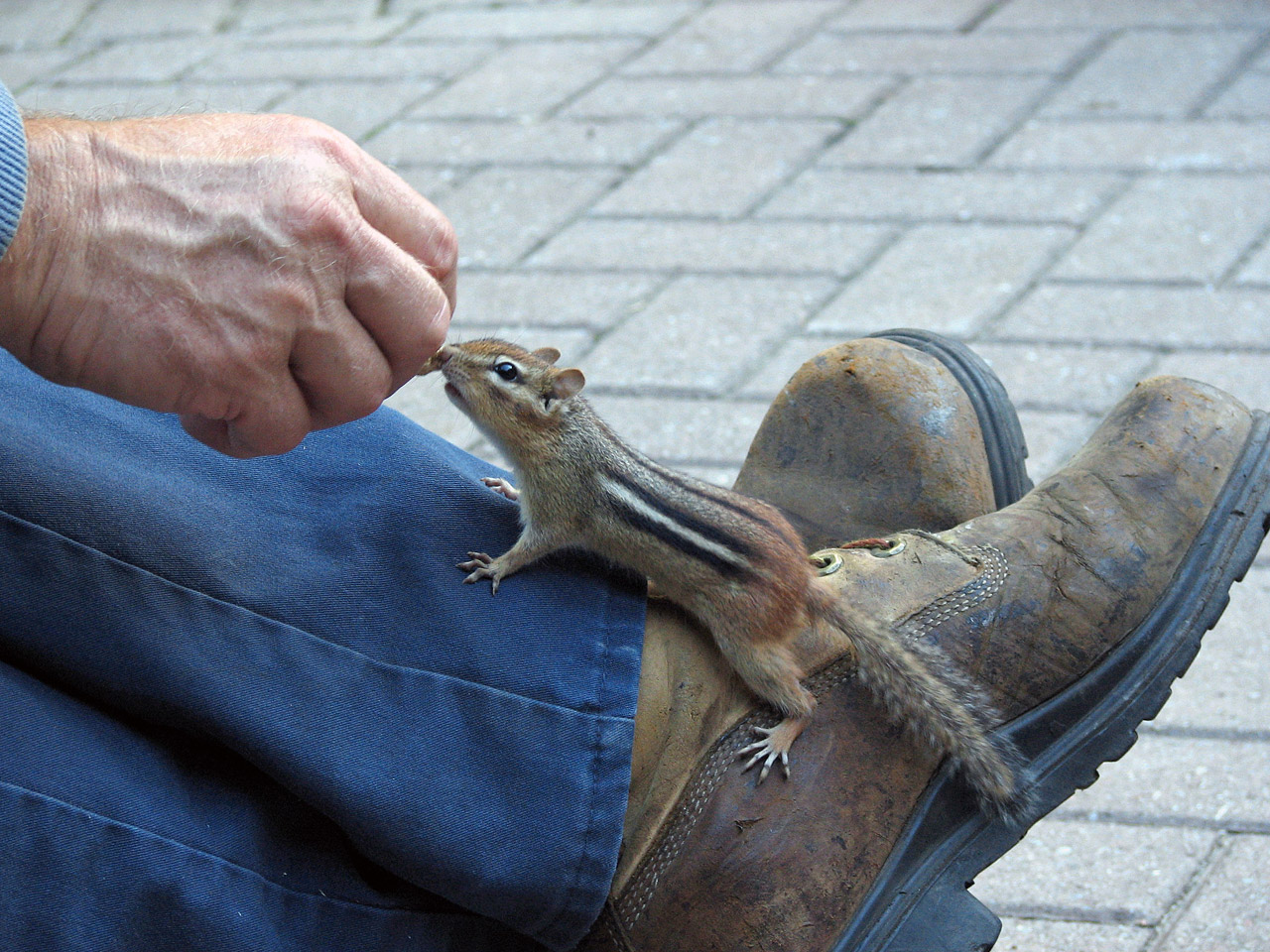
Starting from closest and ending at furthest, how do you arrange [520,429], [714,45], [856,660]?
[856,660], [520,429], [714,45]

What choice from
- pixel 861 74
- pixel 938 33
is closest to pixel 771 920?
pixel 861 74

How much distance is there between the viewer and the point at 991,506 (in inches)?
94.4

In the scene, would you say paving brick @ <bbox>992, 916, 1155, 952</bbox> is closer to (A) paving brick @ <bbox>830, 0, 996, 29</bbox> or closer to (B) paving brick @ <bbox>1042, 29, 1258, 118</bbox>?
(B) paving brick @ <bbox>1042, 29, 1258, 118</bbox>

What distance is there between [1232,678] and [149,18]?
5653mm

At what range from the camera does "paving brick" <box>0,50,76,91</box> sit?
5.81 meters

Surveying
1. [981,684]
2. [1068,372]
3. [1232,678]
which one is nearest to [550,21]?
[1068,372]

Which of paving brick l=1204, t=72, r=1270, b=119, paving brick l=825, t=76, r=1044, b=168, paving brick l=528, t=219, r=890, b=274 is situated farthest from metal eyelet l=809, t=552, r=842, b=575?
paving brick l=1204, t=72, r=1270, b=119

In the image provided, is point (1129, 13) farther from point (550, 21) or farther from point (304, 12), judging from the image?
point (304, 12)

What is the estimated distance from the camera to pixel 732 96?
5.13 meters

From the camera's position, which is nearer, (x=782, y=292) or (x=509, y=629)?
(x=509, y=629)

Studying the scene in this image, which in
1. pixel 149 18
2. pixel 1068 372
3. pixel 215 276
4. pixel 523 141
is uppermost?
pixel 215 276

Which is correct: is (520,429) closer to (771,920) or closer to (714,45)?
(771,920)

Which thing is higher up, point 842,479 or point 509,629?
point 509,629

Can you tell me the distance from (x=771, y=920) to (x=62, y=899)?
33.3 inches
